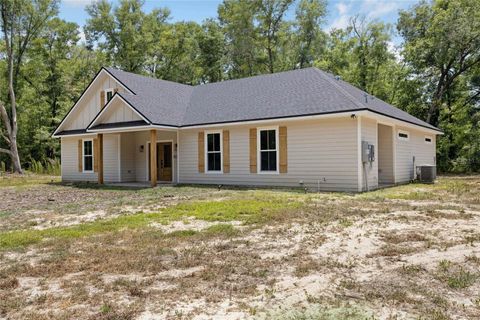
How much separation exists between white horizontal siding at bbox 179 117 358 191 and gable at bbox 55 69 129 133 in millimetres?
7527

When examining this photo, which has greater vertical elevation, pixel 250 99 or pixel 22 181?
pixel 250 99

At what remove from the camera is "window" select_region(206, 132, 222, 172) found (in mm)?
15883

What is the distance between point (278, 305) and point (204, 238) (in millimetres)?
2840

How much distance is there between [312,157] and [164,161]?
7545 millimetres

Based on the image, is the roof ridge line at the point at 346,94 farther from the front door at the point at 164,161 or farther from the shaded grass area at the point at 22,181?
the shaded grass area at the point at 22,181

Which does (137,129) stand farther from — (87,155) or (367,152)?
(367,152)

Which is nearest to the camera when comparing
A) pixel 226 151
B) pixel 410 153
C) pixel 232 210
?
pixel 232 210

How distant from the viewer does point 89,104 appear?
20078 millimetres

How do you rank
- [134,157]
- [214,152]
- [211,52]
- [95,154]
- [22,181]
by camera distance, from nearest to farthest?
[214,152] < [134,157] < [95,154] < [22,181] < [211,52]

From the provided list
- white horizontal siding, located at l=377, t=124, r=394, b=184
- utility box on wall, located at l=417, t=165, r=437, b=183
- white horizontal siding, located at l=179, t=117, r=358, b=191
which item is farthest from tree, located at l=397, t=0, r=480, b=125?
white horizontal siding, located at l=179, t=117, r=358, b=191

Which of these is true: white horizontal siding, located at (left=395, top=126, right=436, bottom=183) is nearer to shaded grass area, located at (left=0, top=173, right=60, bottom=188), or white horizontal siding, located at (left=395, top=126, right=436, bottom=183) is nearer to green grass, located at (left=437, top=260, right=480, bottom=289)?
green grass, located at (left=437, top=260, right=480, bottom=289)

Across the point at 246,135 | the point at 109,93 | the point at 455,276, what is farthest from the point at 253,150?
the point at 455,276

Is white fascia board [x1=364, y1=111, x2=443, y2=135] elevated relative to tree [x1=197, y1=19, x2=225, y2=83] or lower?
lower

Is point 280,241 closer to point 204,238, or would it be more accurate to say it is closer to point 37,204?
point 204,238
